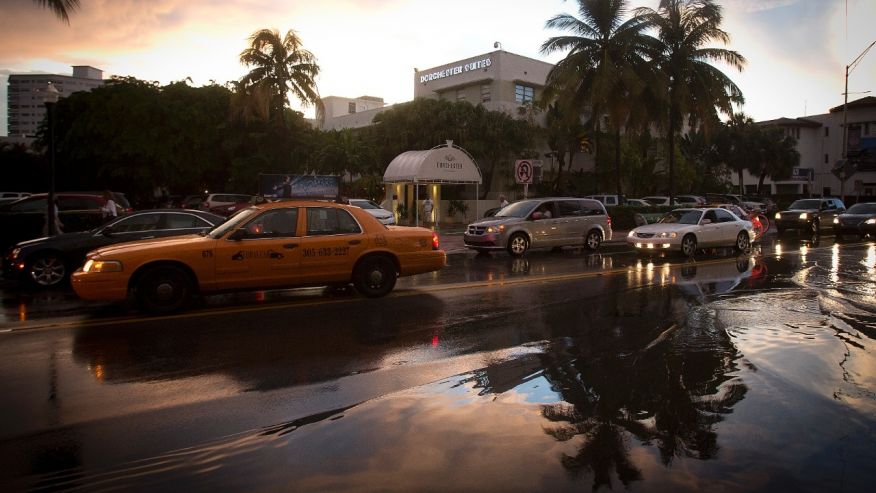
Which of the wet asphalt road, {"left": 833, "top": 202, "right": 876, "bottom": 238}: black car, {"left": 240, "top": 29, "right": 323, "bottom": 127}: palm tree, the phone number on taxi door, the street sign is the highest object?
{"left": 240, "top": 29, "right": 323, "bottom": 127}: palm tree

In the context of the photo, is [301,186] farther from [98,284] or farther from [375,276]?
[98,284]

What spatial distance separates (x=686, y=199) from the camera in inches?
1542

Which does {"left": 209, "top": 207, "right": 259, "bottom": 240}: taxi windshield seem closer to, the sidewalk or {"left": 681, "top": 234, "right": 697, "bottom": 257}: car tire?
the sidewalk

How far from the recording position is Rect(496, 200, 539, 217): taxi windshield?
1801cm

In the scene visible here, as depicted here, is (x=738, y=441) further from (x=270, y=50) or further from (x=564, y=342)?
(x=270, y=50)

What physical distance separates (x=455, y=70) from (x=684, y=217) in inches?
1082

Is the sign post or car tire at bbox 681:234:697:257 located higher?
the sign post

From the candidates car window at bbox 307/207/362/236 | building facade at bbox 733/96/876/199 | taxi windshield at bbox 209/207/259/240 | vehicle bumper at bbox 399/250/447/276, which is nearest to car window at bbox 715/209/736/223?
vehicle bumper at bbox 399/250/447/276

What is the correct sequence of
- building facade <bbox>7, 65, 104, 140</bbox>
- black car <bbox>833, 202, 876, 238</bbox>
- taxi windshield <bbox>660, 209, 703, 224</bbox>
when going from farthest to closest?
building facade <bbox>7, 65, 104, 140</bbox> → black car <bbox>833, 202, 876, 238</bbox> → taxi windshield <bbox>660, 209, 703, 224</bbox>

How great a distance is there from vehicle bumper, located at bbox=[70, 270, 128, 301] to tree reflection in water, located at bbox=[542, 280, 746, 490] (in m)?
5.90

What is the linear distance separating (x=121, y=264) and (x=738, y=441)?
25.4ft

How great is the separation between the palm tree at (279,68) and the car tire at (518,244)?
16.8 metres

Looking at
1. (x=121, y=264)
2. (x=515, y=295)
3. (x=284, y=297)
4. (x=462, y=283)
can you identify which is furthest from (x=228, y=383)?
(x=462, y=283)

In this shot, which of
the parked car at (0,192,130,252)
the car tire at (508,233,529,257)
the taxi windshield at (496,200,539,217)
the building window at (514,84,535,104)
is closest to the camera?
the parked car at (0,192,130,252)
